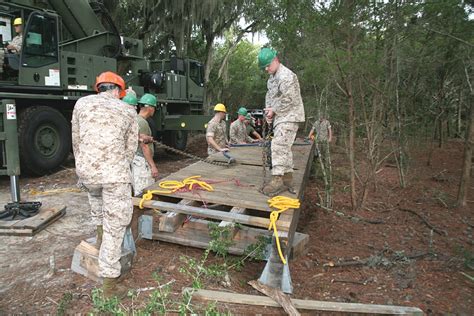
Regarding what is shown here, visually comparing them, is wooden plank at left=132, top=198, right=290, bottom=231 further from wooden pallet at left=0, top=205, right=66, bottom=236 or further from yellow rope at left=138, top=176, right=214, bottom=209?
wooden pallet at left=0, top=205, right=66, bottom=236

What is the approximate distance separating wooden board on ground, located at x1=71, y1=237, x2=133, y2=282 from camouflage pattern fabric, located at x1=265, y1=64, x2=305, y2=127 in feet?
6.85

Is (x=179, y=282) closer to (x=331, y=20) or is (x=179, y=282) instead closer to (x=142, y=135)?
(x=142, y=135)

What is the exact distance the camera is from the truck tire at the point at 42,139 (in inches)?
297

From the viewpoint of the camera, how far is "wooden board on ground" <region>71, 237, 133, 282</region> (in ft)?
11.2

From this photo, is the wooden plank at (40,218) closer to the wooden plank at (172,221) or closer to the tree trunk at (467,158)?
the wooden plank at (172,221)

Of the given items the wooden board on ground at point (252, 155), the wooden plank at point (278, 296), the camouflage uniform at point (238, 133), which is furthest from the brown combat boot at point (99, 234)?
the camouflage uniform at point (238, 133)

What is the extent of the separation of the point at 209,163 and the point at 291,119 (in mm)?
2073

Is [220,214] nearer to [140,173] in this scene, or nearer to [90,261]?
[90,261]

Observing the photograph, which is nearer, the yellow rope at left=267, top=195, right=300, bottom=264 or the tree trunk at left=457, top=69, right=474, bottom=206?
the yellow rope at left=267, top=195, right=300, bottom=264

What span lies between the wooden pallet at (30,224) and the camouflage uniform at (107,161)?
203 cm

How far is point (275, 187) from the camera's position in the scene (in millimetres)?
4066

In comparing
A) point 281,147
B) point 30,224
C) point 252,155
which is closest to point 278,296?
point 281,147

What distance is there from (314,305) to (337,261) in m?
1.45

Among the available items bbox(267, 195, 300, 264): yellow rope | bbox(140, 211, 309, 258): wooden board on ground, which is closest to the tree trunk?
bbox(140, 211, 309, 258): wooden board on ground
